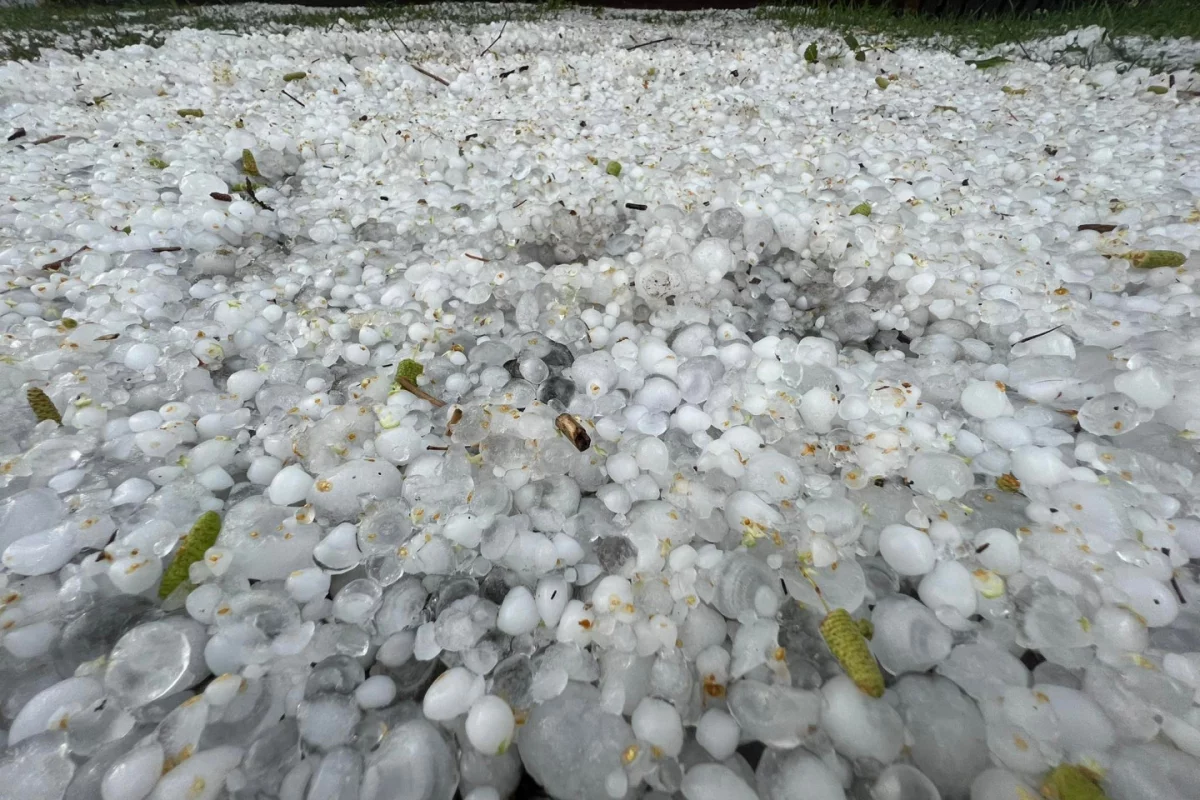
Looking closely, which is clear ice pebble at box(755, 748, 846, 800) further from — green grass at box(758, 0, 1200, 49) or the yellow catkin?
green grass at box(758, 0, 1200, 49)

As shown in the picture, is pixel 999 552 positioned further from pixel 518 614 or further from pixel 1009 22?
pixel 1009 22

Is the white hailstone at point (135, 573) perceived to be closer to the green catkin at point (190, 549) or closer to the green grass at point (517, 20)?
the green catkin at point (190, 549)

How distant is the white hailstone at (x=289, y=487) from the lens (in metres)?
0.97

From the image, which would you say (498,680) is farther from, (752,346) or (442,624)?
(752,346)

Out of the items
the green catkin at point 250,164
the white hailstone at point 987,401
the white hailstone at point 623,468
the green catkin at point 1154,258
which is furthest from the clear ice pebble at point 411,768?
the green catkin at point 250,164

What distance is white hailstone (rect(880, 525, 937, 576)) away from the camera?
34.3 inches

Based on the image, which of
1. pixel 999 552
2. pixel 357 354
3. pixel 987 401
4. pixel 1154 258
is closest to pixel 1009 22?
pixel 1154 258

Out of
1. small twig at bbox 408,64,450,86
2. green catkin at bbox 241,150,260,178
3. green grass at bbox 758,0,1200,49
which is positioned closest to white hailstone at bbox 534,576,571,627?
green catkin at bbox 241,150,260,178

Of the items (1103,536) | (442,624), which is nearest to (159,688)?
(442,624)

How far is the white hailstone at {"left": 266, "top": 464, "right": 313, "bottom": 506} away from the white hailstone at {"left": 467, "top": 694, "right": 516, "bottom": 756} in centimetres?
51

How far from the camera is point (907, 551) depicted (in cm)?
87

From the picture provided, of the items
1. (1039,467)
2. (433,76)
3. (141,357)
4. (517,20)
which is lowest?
(141,357)

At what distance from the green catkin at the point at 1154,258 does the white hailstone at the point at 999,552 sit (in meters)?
1.07

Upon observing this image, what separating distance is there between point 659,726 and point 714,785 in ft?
0.29
